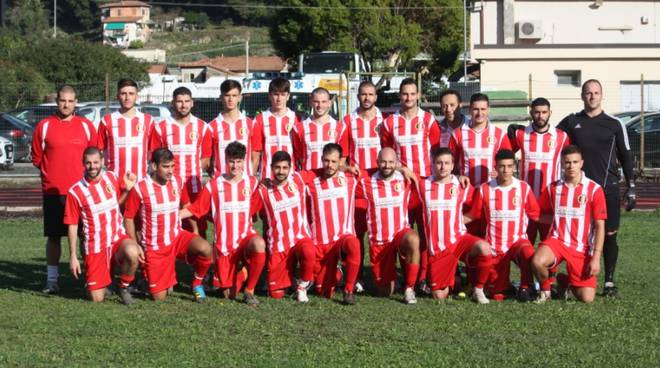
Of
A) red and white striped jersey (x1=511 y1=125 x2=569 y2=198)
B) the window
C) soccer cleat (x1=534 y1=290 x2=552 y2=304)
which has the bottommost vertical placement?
soccer cleat (x1=534 y1=290 x2=552 y2=304)

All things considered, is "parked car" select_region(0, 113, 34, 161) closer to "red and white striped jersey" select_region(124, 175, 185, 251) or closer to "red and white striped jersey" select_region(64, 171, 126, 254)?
"red and white striped jersey" select_region(64, 171, 126, 254)

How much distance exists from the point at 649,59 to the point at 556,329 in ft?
90.5

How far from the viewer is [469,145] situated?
9.40 meters

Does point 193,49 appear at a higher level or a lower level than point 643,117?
higher

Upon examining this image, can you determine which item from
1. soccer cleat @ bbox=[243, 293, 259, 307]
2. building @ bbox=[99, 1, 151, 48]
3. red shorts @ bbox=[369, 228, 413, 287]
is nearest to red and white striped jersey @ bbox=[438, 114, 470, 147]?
red shorts @ bbox=[369, 228, 413, 287]

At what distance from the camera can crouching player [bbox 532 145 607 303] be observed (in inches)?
343

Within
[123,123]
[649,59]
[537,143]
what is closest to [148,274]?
[123,123]

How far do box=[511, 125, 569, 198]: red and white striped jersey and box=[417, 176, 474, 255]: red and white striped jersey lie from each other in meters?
0.69

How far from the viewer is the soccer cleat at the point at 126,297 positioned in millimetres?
8766

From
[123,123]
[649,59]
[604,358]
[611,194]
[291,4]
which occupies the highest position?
[291,4]

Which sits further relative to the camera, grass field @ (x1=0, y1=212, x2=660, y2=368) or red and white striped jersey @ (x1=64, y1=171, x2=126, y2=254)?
red and white striped jersey @ (x1=64, y1=171, x2=126, y2=254)

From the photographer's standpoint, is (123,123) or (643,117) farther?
(643,117)

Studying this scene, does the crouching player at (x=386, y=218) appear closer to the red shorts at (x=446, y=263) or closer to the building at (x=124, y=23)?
the red shorts at (x=446, y=263)

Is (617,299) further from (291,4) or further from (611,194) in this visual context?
(291,4)
